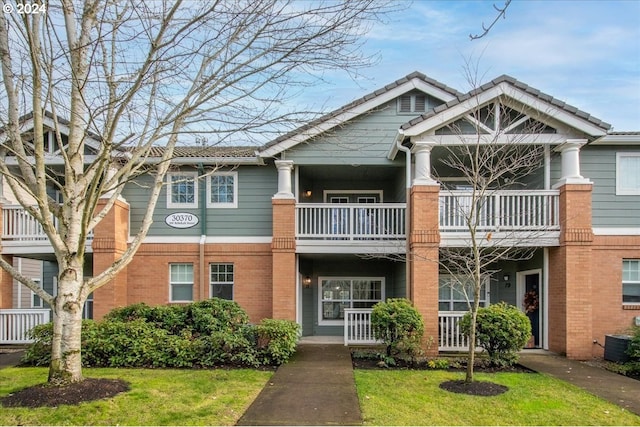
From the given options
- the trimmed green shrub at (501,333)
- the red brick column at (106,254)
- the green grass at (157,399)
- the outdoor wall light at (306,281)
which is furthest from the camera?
the outdoor wall light at (306,281)

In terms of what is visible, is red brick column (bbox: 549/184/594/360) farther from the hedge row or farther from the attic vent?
the hedge row

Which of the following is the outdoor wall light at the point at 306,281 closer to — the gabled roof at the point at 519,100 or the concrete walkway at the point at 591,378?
the gabled roof at the point at 519,100

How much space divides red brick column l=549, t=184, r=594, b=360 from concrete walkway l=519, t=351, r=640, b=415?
54 cm

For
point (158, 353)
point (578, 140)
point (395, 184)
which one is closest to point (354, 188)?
point (395, 184)

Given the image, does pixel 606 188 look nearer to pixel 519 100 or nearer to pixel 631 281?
pixel 631 281

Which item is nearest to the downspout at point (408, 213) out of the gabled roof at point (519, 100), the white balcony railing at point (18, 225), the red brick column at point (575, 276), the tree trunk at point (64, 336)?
the gabled roof at point (519, 100)

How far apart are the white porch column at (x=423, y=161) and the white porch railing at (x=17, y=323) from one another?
10.6 meters

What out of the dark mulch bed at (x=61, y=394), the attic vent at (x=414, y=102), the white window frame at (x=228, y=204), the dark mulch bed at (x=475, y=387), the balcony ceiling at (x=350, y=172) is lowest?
the dark mulch bed at (x=475, y=387)

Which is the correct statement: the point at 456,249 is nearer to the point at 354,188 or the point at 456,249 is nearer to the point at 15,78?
the point at 354,188

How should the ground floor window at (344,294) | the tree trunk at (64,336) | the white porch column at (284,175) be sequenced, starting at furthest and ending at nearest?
the ground floor window at (344,294) < the white porch column at (284,175) < the tree trunk at (64,336)

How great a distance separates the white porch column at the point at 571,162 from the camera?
1188 centimetres

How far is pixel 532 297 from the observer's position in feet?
45.0

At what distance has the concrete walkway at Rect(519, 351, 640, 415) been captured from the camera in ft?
26.0

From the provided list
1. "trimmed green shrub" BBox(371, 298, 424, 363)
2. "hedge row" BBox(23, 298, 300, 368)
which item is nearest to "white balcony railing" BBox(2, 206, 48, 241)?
"hedge row" BBox(23, 298, 300, 368)
